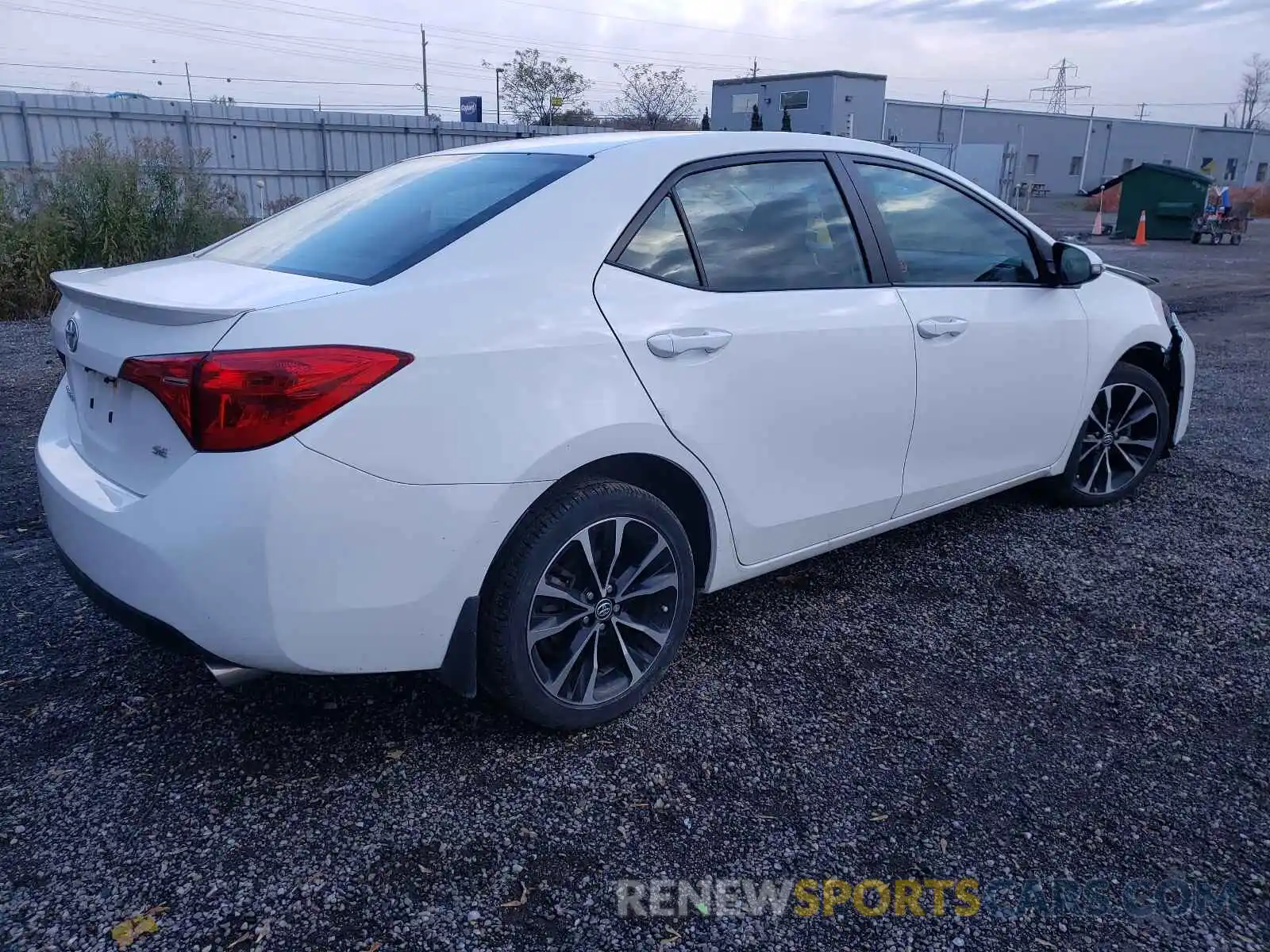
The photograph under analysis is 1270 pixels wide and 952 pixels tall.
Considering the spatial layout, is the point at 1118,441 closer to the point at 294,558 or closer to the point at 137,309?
the point at 294,558

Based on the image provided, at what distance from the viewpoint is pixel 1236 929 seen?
2.18 meters

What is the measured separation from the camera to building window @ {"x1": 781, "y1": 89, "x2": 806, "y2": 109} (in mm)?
35531

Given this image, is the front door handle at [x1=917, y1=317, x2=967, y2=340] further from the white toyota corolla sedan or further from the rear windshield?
the rear windshield

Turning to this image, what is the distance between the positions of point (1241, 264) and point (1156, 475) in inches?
653

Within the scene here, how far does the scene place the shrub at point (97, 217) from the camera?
31.9 ft

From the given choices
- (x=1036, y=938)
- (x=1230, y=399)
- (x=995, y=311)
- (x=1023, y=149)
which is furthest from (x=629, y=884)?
(x=1023, y=149)

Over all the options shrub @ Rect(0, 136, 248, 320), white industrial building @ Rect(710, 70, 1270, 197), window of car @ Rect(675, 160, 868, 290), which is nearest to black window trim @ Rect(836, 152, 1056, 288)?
window of car @ Rect(675, 160, 868, 290)

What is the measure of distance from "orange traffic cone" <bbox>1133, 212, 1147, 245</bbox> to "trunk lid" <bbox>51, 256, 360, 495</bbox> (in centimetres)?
2442

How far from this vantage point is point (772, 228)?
328cm

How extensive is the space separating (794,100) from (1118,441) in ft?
111

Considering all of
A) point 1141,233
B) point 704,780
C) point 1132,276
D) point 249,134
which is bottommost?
point 1141,233

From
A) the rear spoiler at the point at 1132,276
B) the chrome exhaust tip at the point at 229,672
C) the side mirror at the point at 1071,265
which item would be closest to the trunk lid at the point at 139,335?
the chrome exhaust tip at the point at 229,672

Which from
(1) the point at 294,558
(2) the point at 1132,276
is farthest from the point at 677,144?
(2) the point at 1132,276

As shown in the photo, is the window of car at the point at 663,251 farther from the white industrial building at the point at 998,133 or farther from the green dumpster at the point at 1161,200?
the green dumpster at the point at 1161,200
